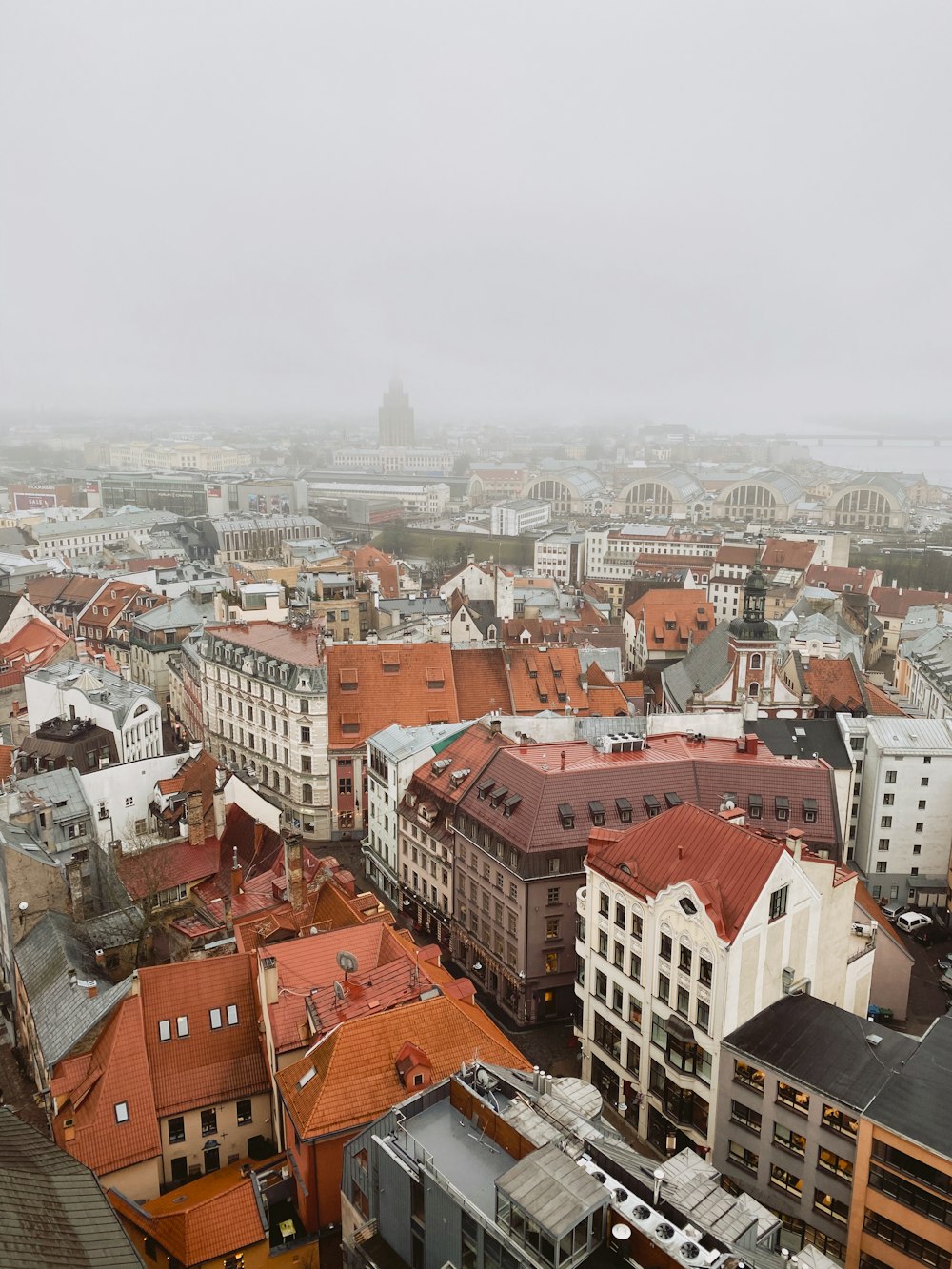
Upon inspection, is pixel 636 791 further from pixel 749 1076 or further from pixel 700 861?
pixel 749 1076

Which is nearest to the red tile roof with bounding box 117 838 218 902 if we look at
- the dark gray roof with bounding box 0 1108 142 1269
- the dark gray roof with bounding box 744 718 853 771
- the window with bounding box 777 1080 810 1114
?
the dark gray roof with bounding box 0 1108 142 1269

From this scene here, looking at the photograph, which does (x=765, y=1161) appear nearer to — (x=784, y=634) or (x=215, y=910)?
(x=215, y=910)

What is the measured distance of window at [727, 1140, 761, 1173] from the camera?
45.5 metres

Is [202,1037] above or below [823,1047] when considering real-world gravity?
below

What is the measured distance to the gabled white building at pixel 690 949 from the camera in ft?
151

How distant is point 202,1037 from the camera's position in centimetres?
4622

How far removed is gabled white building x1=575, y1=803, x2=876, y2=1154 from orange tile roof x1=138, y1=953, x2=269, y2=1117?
1884 cm

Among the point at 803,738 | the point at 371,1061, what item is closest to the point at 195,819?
the point at 371,1061

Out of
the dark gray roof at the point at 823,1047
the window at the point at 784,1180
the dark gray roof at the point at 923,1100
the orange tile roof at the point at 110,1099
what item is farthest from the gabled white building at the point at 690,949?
the orange tile roof at the point at 110,1099

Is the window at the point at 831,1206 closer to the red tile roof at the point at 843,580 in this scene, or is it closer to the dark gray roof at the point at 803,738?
the dark gray roof at the point at 803,738

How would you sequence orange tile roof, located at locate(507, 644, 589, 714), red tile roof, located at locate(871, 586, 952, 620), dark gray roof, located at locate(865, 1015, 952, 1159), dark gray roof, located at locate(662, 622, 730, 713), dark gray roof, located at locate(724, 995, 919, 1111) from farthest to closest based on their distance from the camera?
red tile roof, located at locate(871, 586, 952, 620)
dark gray roof, located at locate(662, 622, 730, 713)
orange tile roof, located at locate(507, 644, 589, 714)
dark gray roof, located at locate(724, 995, 919, 1111)
dark gray roof, located at locate(865, 1015, 952, 1159)

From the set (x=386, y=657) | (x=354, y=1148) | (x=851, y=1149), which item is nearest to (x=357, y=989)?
(x=354, y=1148)

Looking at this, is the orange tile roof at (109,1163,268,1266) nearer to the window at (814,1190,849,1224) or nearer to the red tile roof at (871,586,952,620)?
the window at (814,1190,849,1224)

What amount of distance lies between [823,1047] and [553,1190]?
817 inches
